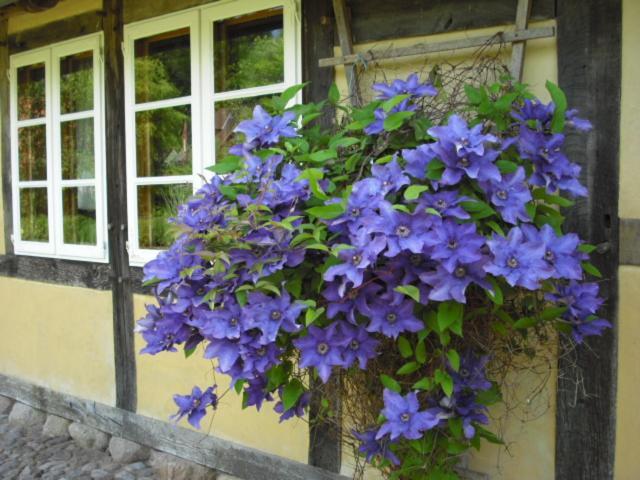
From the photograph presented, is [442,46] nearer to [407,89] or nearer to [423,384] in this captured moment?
[407,89]

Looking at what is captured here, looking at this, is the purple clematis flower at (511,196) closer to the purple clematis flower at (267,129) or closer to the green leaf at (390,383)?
the green leaf at (390,383)

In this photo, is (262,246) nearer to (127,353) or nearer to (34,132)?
(127,353)

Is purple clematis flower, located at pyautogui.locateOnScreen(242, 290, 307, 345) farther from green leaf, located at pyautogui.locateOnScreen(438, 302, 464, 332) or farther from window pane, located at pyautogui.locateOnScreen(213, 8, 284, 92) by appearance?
window pane, located at pyautogui.locateOnScreen(213, 8, 284, 92)

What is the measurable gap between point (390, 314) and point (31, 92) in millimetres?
3615

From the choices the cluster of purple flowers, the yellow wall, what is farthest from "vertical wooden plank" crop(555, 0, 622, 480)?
the cluster of purple flowers

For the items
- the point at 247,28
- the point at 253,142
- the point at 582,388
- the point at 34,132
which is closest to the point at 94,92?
the point at 34,132

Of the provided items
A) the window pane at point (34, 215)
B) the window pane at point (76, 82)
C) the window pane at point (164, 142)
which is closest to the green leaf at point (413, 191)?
the window pane at point (164, 142)

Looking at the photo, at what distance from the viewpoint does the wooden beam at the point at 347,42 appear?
2766 millimetres

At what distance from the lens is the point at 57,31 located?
420cm

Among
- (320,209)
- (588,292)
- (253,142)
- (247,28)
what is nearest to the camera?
(320,209)

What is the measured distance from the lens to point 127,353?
3934 mm

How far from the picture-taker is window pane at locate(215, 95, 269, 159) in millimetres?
3354

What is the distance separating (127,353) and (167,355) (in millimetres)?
337

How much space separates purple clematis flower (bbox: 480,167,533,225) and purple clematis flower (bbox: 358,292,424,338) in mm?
330
